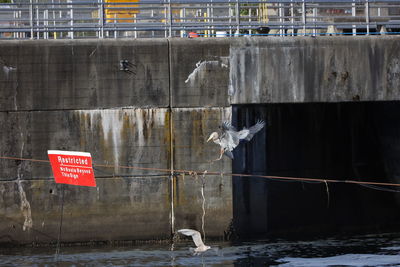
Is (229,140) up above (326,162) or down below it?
above

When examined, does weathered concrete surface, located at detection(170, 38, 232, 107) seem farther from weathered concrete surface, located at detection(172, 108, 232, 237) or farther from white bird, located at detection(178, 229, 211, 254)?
white bird, located at detection(178, 229, 211, 254)

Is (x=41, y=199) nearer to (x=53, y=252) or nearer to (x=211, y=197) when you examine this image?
(x=53, y=252)

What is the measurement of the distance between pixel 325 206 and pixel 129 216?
21.1ft

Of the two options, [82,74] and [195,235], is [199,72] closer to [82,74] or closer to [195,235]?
[82,74]

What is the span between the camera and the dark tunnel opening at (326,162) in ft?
62.2

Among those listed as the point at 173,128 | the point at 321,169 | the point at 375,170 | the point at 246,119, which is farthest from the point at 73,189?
the point at 375,170

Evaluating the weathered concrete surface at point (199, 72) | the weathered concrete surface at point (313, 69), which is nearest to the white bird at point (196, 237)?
the weathered concrete surface at point (199, 72)

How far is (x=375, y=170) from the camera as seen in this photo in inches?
818

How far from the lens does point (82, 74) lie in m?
16.0

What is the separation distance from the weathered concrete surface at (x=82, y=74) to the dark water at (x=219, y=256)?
3174 mm

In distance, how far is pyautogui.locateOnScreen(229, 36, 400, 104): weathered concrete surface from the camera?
1642 centimetres

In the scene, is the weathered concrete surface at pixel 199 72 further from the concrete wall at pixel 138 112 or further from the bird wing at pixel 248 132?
the bird wing at pixel 248 132

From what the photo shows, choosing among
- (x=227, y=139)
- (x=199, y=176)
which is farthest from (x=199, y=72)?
(x=199, y=176)

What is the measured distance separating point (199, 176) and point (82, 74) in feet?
11.3
